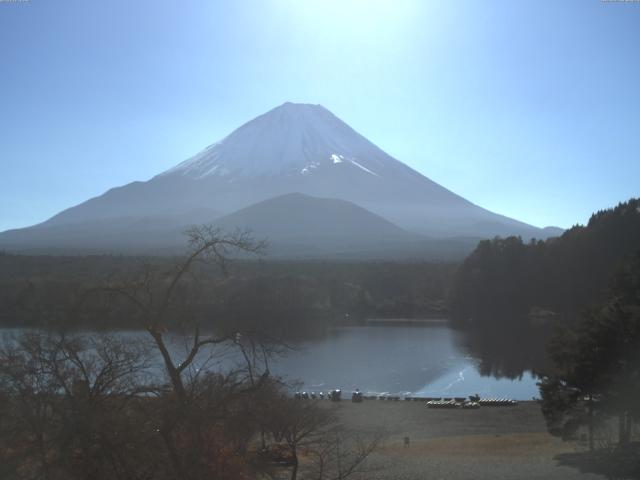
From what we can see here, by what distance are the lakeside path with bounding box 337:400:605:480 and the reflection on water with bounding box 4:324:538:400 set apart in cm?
213

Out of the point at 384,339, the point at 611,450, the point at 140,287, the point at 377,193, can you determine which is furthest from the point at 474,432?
the point at 377,193

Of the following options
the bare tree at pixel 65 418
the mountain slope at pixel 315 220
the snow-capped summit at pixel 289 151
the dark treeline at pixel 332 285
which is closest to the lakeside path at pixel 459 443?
the bare tree at pixel 65 418

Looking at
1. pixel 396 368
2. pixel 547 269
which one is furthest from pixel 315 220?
pixel 396 368

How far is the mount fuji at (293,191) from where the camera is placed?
81875 mm

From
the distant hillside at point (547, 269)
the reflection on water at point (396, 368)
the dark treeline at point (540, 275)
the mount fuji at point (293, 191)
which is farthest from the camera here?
the mount fuji at point (293, 191)

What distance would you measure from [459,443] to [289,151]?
8630cm

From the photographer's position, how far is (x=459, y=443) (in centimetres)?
1119

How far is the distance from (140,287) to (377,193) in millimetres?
88784

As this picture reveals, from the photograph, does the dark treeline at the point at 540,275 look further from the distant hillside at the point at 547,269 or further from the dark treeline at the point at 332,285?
the dark treeline at the point at 332,285

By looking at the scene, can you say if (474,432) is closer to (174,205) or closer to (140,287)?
(140,287)

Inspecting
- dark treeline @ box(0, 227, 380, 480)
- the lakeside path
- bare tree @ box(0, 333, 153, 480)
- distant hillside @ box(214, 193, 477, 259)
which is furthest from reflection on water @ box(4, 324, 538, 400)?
distant hillside @ box(214, 193, 477, 259)

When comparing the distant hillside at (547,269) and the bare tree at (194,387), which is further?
the distant hillside at (547,269)

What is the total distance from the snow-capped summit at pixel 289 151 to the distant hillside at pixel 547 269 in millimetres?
57895

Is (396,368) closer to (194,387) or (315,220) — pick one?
(194,387)
